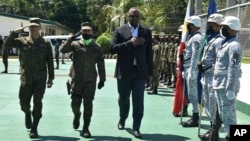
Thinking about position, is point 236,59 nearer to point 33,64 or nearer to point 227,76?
point 227,76

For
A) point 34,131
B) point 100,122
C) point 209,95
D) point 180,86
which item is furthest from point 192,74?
point 34,131

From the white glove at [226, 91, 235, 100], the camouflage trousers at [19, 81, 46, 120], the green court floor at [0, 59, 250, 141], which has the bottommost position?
A: the green court floor at [0, 59, 250, 141]

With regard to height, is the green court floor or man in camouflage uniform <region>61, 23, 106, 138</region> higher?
man in camouflage uniform <region>61, 23, 106, 138</region>

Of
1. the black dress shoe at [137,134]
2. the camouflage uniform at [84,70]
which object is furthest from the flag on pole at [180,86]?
the camouflage uniform at [84,70]

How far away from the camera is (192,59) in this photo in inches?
327

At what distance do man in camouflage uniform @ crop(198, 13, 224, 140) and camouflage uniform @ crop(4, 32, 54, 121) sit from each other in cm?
236

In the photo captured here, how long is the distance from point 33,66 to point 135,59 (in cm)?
158

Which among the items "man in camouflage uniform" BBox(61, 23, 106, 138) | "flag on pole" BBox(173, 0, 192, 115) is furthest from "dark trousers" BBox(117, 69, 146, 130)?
"flag on pole" BBox(173, 0, 192, 115)

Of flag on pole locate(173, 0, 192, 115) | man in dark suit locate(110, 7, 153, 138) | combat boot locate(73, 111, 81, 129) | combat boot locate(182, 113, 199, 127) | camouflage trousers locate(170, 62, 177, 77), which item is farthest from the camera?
camouflage trousers locate(170, 62, 177, 77)

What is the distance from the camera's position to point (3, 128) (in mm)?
8172

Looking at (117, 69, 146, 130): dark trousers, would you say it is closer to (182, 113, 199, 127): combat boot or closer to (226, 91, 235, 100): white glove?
(182, 113, 199, 127): combat boot

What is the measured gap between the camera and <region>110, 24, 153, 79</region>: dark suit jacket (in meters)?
7.75

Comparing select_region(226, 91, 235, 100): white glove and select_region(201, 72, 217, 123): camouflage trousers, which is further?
select_region(201, 72, 217, 123): camouflage trousers

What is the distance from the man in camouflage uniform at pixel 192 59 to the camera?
8312 mm
